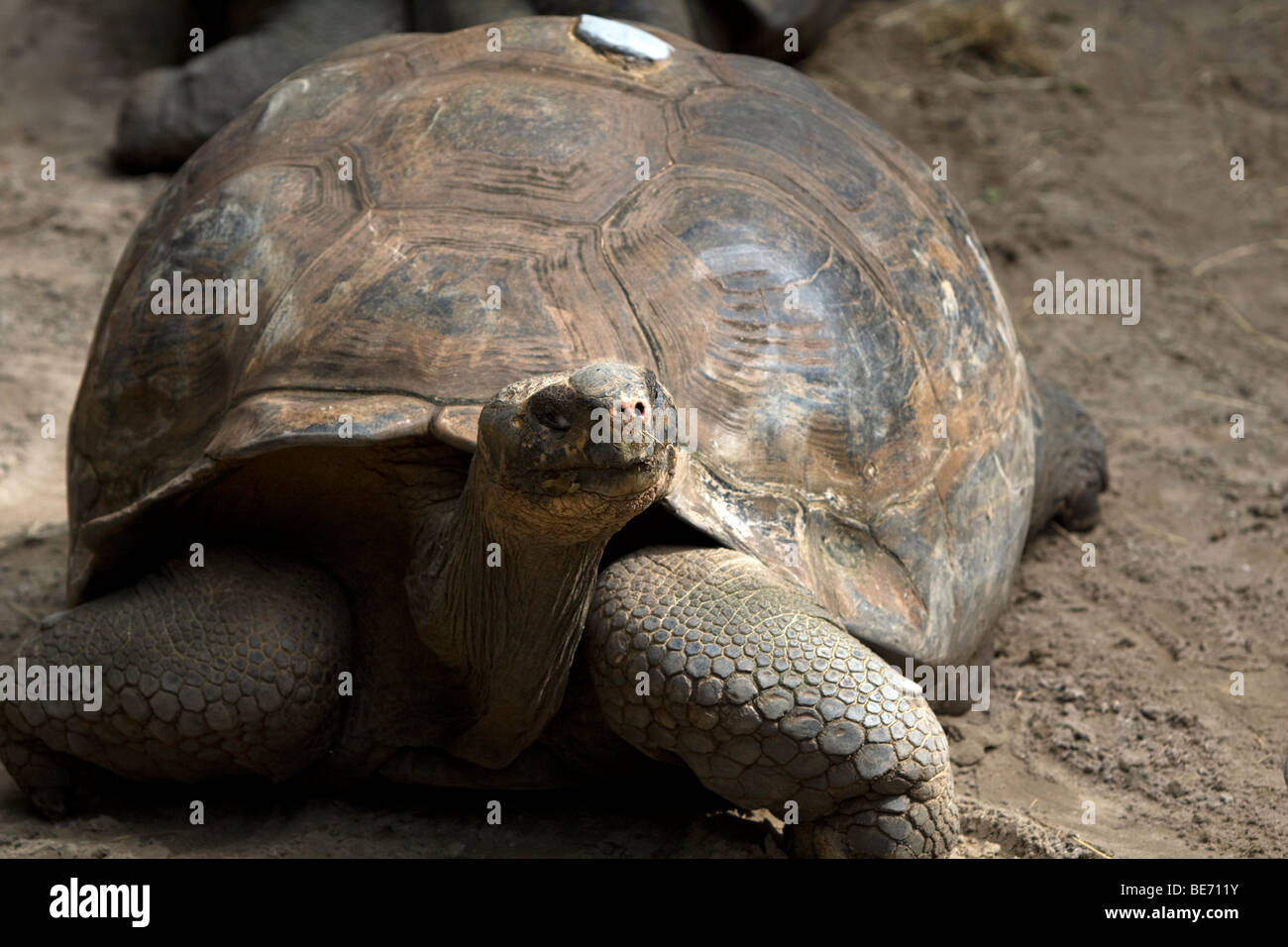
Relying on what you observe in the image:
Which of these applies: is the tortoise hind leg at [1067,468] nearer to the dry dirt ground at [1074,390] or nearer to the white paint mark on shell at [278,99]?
the dry dirt ground at [1074,390]

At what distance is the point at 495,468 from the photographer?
249 centimetres

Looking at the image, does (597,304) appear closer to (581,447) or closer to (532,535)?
(532,535)

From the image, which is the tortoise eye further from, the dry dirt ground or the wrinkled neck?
the dry dirt ground

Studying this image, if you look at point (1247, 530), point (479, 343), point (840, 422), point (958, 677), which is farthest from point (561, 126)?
point (1247, 530)

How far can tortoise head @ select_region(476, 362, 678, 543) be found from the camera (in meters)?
2.28

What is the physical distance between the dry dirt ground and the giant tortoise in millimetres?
188

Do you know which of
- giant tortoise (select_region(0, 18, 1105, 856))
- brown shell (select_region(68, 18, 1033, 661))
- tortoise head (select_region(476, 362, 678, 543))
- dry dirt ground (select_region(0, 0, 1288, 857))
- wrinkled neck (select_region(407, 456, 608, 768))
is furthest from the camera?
dry dirt ground (select_region(0, 0, 1288, 857))

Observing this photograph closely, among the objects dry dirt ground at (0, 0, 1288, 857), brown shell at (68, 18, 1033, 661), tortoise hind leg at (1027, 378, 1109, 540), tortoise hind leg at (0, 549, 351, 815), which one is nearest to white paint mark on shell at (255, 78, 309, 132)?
brown shell at (68, 18, 1033, 661)

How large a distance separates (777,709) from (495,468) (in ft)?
2.13

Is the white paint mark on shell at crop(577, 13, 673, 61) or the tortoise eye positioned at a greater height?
the white paint mark on shell at crop(577, 13, 673, 61)

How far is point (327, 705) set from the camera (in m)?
3.09

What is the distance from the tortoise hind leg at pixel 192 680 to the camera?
9.86 feet

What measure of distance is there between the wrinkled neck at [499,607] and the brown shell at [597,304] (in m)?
0.22

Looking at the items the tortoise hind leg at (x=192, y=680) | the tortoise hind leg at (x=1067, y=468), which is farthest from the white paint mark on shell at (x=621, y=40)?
the tortoise hind leg at (x=1067, y=468)
